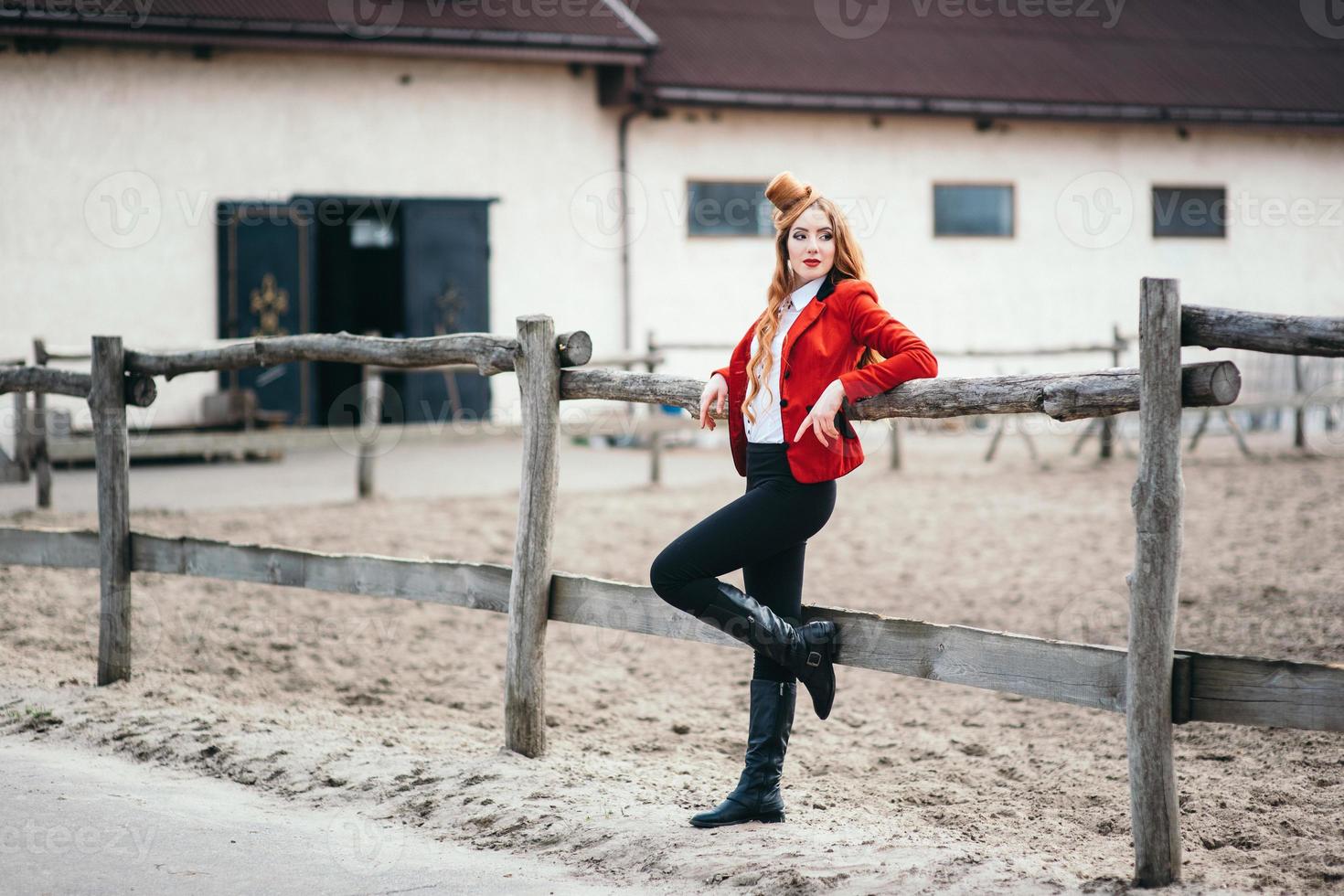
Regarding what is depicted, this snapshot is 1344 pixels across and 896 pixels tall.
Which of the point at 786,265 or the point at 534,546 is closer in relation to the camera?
the point at 786,265

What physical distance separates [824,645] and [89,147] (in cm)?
1135

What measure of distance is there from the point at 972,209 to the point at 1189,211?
2.92 m

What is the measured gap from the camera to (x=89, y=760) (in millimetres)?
4809

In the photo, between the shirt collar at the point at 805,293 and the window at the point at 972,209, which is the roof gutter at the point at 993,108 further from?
the shirt collar at the point at 805,293

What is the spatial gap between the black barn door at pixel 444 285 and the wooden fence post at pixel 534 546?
Result: 9701 millimetres

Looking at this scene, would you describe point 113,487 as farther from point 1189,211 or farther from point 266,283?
point 1189,211

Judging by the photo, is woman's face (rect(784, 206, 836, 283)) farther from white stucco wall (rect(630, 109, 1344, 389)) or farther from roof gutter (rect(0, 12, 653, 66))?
white stucco wall (rect(630, 109, 1344, 389))

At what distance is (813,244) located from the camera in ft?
12.7

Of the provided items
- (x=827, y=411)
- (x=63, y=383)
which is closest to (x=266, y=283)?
(x=63, y=383)

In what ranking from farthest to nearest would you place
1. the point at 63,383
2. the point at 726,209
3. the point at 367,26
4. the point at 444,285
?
the point at 726,209, the point at 444,285, the point at 367,26, the point at 63,383

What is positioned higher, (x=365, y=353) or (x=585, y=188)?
(x=585, y=188)

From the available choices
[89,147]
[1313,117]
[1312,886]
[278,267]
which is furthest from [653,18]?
[1312,886]

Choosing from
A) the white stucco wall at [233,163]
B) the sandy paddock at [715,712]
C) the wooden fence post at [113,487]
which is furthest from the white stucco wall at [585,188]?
the wooden fence post at [113,487]

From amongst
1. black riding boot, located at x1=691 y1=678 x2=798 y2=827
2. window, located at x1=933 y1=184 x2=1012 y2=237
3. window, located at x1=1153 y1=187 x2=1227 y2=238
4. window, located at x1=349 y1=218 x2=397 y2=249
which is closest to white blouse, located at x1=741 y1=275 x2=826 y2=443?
black riding boot, located at x1=691 y1=678 x2=798 y2=827
